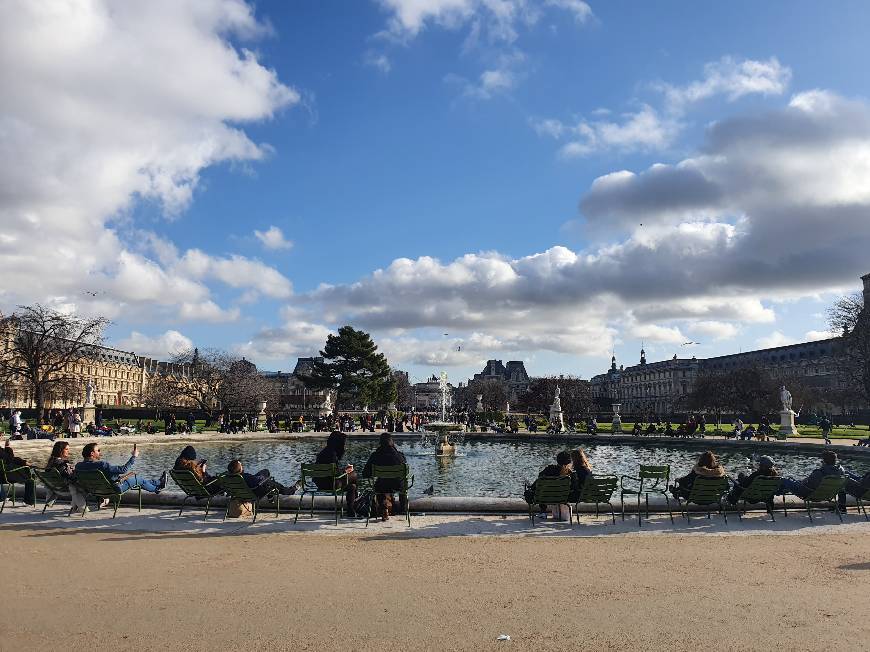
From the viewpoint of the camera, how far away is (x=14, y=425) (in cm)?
3503

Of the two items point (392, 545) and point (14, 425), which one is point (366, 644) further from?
point (14, 425)

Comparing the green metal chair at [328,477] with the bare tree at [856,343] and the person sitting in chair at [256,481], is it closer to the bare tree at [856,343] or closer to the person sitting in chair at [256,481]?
the person sitting in chair at [256,481]

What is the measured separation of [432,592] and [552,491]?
4337mm

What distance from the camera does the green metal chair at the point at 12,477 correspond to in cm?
1173

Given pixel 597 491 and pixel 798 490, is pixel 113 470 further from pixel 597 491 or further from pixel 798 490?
pixel 798 490

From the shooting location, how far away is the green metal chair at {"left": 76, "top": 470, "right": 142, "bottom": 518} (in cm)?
1085

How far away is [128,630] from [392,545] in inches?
159

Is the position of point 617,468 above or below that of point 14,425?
below

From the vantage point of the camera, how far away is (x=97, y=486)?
11047 millimetres

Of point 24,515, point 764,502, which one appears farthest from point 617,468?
point 24,515

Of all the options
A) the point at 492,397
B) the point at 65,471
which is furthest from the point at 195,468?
the point at 492,397

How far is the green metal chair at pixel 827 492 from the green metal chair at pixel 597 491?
11.2 ft

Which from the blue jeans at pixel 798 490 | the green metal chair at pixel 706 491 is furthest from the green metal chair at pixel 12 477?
the blue jeans at pixel 798 490

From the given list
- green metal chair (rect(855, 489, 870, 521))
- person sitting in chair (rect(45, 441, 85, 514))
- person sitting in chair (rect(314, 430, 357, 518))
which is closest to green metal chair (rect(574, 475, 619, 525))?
person sitting in chair (rect(314, 430, 357, 518))
